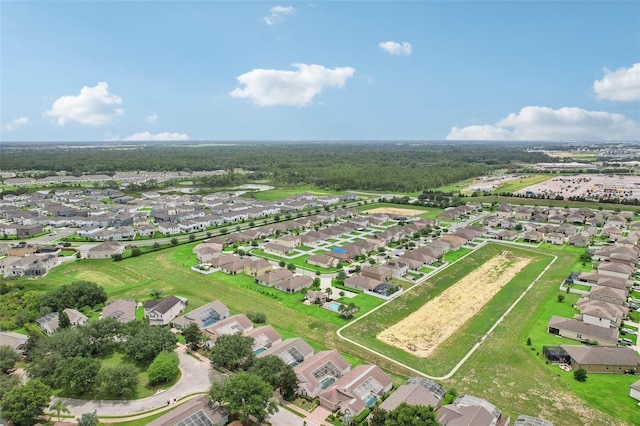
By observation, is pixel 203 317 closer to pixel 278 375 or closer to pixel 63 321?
pixel 63 321

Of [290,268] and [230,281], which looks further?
[290,268]

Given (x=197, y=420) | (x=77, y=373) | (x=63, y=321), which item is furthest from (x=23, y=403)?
(x=63, y=321)

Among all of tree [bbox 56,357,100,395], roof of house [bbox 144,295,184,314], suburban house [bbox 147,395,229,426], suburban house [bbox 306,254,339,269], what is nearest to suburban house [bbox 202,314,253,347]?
roof of house [bbox 144,295,184,314]

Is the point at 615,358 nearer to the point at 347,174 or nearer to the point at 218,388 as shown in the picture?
the point at 218,388

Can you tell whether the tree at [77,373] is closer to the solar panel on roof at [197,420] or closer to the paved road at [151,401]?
the paved road at [151,401]

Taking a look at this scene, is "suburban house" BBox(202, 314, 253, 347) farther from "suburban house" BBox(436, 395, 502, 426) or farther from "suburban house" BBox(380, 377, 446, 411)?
"suburban house" BBox(436, 395, 502, 426)

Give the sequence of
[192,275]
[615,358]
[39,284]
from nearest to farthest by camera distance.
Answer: [615,358] < [39,284] < [192,275]

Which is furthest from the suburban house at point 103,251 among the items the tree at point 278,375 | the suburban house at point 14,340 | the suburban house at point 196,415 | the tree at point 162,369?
the tree at point 278,375

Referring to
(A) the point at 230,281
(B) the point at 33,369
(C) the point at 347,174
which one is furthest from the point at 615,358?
(C) the point at 347,174
